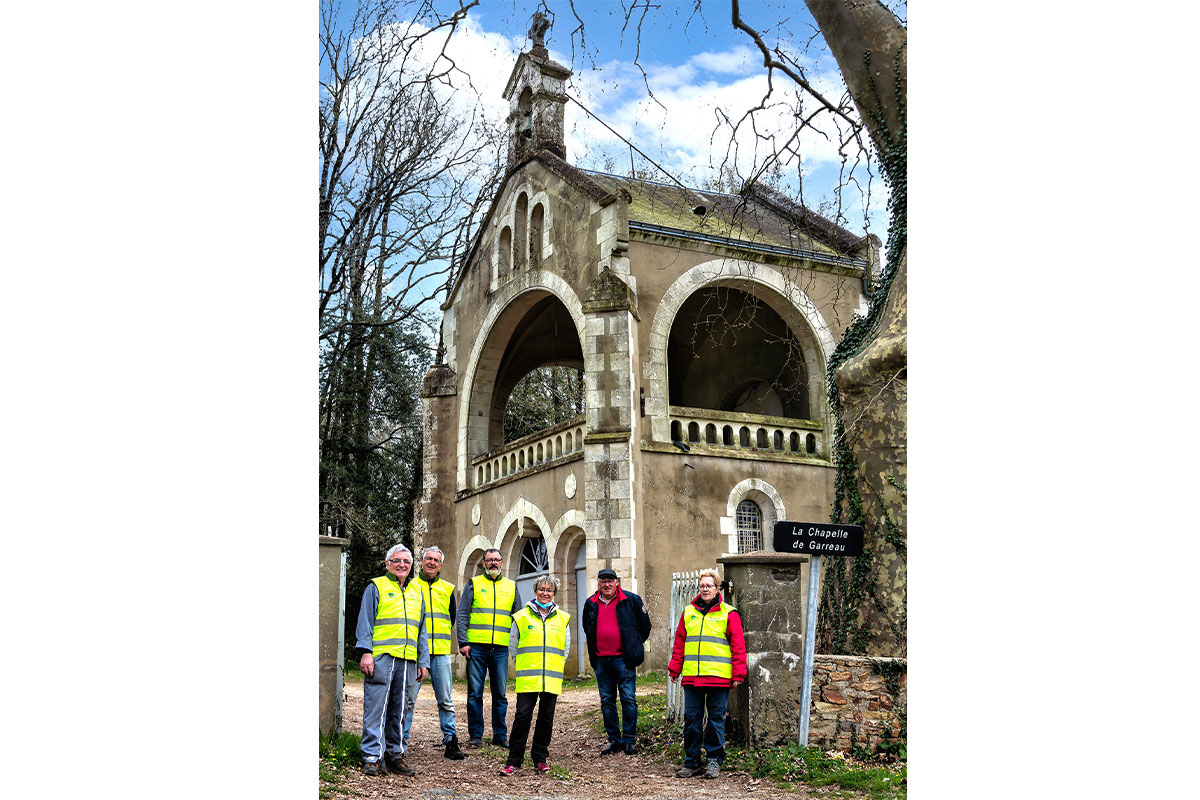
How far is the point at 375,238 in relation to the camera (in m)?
15.5

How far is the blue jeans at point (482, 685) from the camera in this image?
9016mm

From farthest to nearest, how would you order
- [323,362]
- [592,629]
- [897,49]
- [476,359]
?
[476,359] < [323,362] < [592,629] < [897,49]

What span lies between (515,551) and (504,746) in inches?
343

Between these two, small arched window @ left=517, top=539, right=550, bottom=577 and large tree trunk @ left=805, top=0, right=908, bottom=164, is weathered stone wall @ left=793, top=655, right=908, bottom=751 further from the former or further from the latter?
small arched window @ left=517, top=539, right=550, bottom=577

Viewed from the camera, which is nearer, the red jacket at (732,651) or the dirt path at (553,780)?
the dirt path at (553,780)

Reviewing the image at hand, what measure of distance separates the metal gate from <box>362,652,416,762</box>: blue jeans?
9.18 feet

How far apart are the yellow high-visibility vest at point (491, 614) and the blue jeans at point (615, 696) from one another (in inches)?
34.3

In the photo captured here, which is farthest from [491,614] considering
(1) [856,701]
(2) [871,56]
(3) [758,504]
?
(3) [758,504]

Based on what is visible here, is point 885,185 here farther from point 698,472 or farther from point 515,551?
point 515,551

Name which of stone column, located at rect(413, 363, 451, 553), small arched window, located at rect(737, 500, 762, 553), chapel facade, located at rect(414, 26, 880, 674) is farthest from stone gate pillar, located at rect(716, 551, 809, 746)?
stone column, located at rect(413, 363, 451, 553)

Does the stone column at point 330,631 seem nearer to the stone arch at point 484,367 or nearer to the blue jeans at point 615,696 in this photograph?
the blue jeans at point 615,696

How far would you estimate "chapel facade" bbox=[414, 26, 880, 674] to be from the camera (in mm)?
14883

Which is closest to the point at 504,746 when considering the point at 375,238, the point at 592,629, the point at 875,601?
the point at 592,629

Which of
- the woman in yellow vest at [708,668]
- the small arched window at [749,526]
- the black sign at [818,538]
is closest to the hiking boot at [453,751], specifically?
the woman in yellow vest at [708,668]
